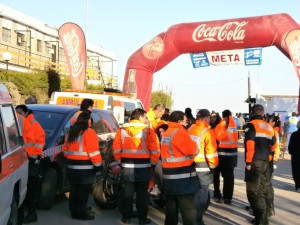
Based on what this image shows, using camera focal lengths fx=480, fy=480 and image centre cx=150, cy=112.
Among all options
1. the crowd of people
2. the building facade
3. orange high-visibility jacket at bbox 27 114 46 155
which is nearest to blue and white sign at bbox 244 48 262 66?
the crowd of people

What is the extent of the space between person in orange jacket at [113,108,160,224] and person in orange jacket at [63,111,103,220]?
348 millimetres

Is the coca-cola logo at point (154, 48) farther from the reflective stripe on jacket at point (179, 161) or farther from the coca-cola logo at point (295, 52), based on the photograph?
the reflective stripe on jacket at point (179, 161)

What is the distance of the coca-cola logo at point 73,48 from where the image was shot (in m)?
21.1

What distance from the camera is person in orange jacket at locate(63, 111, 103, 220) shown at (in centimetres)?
686

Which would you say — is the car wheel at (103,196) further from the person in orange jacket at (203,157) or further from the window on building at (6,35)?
the window on building at (6,35)

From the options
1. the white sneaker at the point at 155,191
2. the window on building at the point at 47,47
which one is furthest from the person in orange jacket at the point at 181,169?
the window on building at the point at 47,47

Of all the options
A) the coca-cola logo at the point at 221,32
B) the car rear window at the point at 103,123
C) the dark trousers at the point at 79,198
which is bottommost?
the dark trousers at the point at 79,198

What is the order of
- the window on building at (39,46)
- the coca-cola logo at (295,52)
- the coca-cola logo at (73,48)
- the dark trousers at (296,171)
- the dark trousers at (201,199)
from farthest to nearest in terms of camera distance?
the window on building at (39,46), the coca-cola logo at (73,48), the coca-cola logo at (295,52), the dark trousers at (296,171), the dark trousers at (201,199)

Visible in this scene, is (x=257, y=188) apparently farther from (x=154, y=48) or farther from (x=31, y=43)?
(x=31, y=43)

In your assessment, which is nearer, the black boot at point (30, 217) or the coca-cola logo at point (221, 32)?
the black boot at point (30, 217)

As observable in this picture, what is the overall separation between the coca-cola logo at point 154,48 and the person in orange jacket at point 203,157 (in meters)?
12.4

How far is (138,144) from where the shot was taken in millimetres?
6910

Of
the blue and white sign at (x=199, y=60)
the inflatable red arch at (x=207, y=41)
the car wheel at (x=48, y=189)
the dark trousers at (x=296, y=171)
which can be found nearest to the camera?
the car wheel at (x=48, y=189)

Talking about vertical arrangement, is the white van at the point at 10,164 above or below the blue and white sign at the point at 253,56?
below
